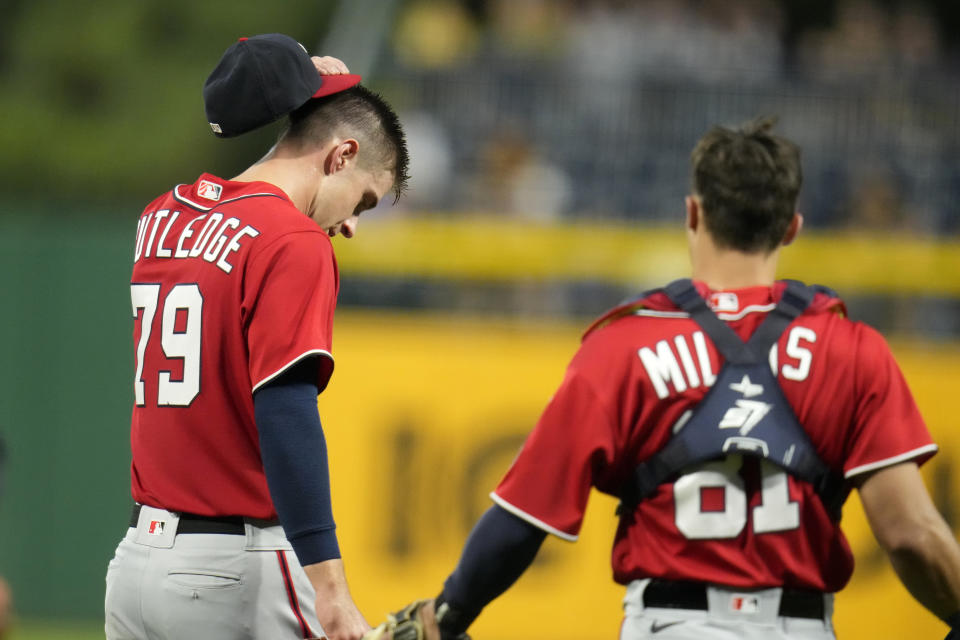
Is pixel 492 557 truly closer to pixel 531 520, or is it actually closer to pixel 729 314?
pixel 531 520

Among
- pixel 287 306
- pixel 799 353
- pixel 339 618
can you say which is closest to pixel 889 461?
pixel 799 353

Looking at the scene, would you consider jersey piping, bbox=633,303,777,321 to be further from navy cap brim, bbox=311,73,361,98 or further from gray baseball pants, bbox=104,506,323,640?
gray baseball pants, bbox=104,506,323,640

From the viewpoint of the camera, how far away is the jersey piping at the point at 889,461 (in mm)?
2934

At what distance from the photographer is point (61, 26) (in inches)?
682

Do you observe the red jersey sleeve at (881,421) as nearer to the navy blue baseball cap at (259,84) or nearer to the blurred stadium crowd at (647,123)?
the navy blue baseball cap at (259,84)

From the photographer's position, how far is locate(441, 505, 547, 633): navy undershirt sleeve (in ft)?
10.0

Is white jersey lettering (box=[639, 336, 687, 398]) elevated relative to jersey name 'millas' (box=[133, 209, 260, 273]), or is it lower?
lower

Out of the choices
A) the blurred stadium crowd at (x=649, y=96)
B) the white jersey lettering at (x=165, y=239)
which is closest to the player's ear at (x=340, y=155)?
the white jersey lettering at (x=165, y=239)

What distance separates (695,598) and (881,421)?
24.0 inches

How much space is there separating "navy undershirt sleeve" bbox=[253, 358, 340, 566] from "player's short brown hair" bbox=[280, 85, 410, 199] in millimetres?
705

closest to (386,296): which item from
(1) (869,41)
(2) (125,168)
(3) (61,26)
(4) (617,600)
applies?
(4) (617,600)

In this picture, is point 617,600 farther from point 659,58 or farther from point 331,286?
point 331,286

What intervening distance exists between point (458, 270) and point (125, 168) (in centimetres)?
926

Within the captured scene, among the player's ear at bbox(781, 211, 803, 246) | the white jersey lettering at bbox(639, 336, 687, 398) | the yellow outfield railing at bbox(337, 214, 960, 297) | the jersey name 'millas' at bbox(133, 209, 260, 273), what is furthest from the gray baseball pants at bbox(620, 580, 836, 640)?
the yellow outfield railing at bbox(337, 214, 960, 297)
